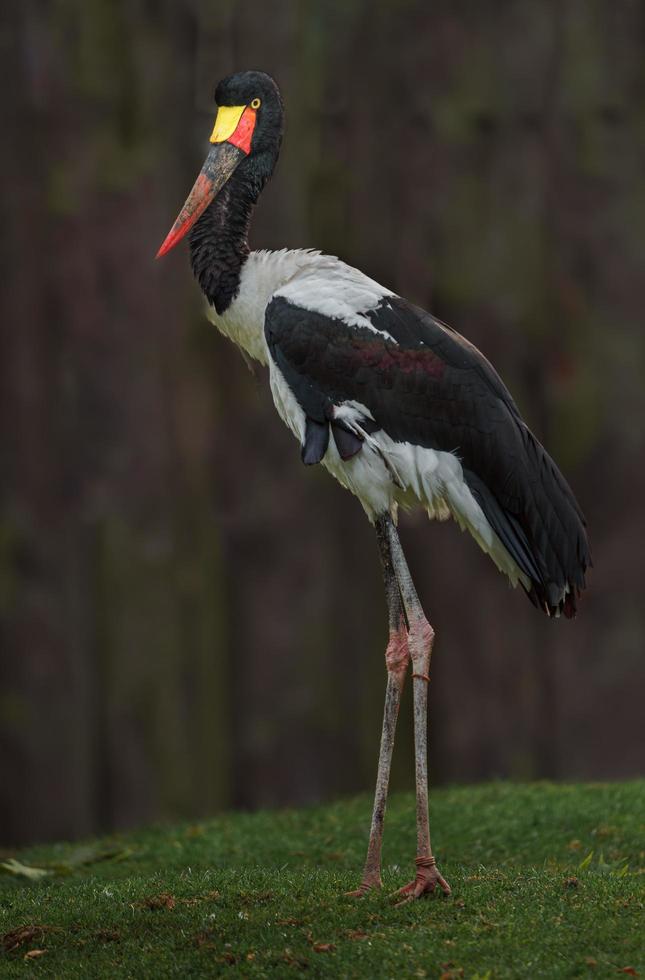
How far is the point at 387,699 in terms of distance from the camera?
18.3ft

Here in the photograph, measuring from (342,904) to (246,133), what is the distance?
303 centimetres

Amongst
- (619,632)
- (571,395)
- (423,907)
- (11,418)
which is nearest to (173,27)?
(11,418)

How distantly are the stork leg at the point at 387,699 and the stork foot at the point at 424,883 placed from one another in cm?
16

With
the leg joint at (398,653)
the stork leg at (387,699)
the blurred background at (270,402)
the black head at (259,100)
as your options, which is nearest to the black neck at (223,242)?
the black head at (259,100)

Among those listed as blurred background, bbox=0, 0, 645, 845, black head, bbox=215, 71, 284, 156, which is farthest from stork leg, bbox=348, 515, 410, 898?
blurred background, bbox=0, 0, 645, 845

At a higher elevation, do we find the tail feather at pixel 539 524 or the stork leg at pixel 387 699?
the tail feather at pixel 539 524

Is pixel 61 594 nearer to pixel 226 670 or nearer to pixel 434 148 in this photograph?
pixel 226 670

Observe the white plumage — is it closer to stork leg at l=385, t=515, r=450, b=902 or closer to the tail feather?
the tail feather

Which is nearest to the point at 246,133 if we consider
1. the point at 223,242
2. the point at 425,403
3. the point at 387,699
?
the point at 223,242

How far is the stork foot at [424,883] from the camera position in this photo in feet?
16.8

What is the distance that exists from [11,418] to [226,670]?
193 cm

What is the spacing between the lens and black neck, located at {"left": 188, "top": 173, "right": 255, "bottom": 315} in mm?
5871

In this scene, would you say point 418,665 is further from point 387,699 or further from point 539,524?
point 539,524

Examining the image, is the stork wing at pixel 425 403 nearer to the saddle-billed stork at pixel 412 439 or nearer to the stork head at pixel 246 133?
the saddle-billed stork at pixel 412 439
